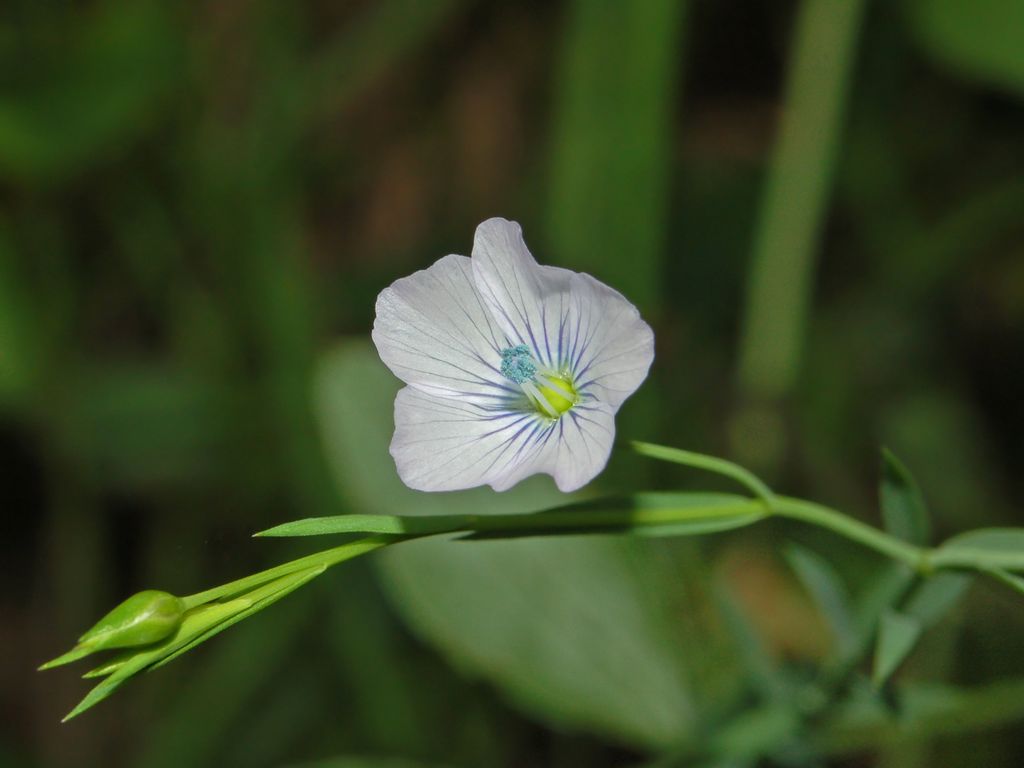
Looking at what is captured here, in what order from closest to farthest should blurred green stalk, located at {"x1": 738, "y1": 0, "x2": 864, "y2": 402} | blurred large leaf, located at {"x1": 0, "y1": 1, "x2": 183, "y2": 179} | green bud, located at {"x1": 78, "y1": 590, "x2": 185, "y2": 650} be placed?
green bud, located at {"x1": 78, "y1": 590, "x2": 185, "y2": 650}, blurred green stalk, located at {"x1": 738, "y1": 0, "x2": 864, "y2": 402}, blurred large leaf, located at {"x1": 0, "y1": 1, "x2": 183, "y2": 179}

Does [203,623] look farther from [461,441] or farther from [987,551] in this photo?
[987,551]

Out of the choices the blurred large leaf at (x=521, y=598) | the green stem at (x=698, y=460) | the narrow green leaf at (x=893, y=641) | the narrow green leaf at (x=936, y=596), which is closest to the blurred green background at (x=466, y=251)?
the blurred large leaf at (x=521, y=598)

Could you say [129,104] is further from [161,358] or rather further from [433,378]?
[433,378]

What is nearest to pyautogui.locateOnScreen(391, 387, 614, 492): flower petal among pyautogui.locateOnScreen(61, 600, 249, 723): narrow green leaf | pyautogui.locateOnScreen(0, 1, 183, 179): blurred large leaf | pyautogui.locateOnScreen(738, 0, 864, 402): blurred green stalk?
pyautogui.locateOnScreen(61, 600, 249, 723): narrow green leaf

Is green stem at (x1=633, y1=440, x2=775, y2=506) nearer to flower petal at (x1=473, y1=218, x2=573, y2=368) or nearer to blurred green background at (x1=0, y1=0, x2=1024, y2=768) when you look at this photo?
flower petal at (x1=473, y1=218, x2=573, y2=368)

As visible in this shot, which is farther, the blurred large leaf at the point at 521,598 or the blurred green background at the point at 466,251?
the blurred green background at the point at 466,251

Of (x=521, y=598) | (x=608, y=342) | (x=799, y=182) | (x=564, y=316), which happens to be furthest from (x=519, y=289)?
(x=799, y=182)

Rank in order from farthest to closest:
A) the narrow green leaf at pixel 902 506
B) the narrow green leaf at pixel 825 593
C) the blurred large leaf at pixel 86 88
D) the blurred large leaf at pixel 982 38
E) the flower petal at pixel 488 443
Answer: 1. the blurred large leaf at pixel 86 88
2. the blurred large leaf at pixel 982 38
3. the narrow green leaf at pixel 825 593
4. the narrow green leaf at pixel 902 506
5. the flower petal at pixel 488 443

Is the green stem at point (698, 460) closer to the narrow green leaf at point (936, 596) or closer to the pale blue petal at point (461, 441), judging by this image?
the pale blue petal at point (461, 441)

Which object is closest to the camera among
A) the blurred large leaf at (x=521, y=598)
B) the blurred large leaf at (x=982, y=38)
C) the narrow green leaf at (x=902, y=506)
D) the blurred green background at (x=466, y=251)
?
the narrow green leaf at (x=902, y=506)
